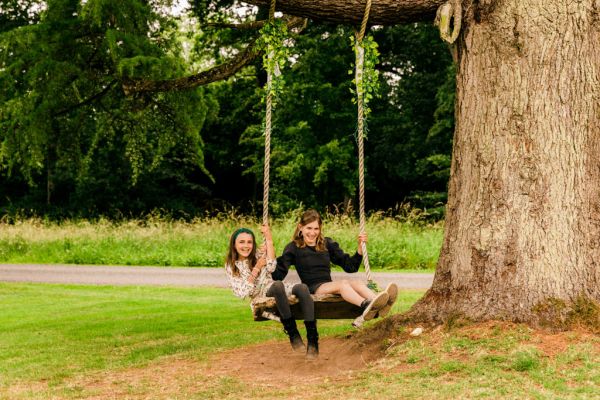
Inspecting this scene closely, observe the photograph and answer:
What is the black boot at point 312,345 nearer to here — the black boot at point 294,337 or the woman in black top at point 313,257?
the black boot at point 294,337

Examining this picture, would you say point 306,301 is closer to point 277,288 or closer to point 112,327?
point 277,288

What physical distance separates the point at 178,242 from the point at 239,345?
36.9 feet

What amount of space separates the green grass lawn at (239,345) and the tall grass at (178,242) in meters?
5.93

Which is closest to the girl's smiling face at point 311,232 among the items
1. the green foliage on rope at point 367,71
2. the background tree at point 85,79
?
the green foliage on rope at point 367,71

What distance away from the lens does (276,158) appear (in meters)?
31.9

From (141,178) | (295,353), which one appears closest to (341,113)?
(141,178)

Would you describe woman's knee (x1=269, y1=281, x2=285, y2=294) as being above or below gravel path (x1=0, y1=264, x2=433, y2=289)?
above

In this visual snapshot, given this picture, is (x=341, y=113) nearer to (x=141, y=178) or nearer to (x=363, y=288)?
(x=141, y=178)

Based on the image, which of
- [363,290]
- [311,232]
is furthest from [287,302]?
[311,232]

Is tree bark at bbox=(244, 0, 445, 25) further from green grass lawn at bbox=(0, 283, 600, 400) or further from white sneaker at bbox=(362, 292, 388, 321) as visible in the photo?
green grass lawn at bbox=(0, 283, 600, 400)

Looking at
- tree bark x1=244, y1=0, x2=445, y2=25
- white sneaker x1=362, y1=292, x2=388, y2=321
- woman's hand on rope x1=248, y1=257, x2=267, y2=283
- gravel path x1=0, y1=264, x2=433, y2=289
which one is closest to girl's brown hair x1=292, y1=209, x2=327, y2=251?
woman's hand on rope x1=248, y1=257, x2=267, y2=283

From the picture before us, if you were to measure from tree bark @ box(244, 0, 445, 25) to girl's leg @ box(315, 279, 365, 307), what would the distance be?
6.98 feet

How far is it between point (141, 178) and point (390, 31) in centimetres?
1338

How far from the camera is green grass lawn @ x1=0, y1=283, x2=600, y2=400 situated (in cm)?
519
